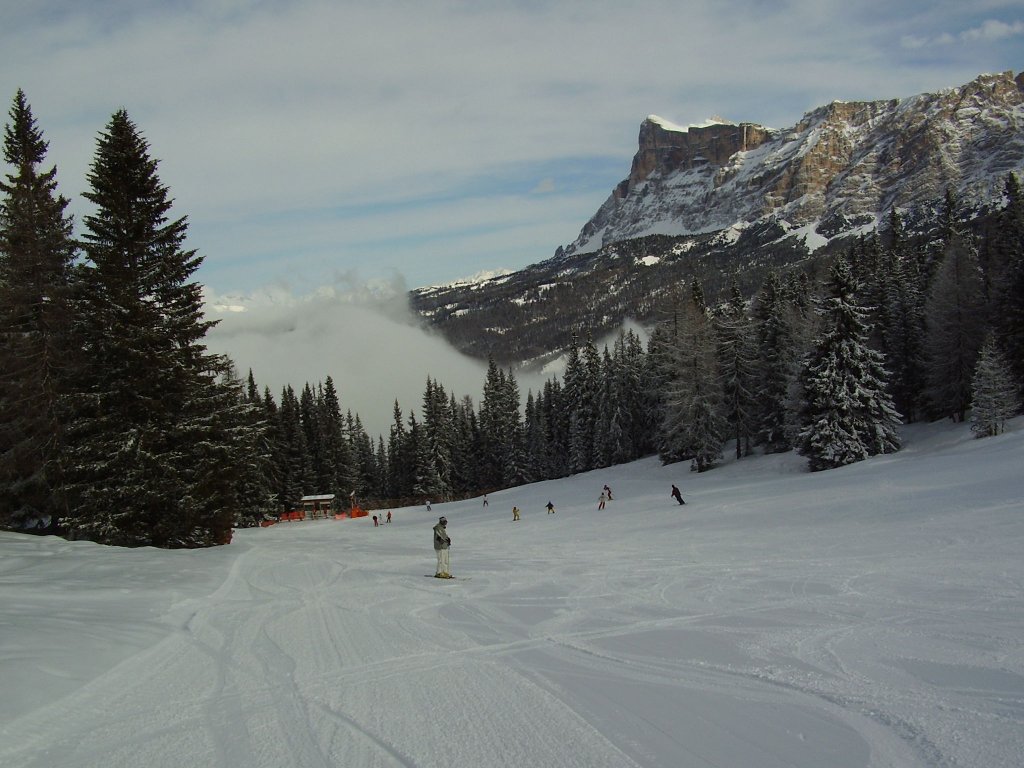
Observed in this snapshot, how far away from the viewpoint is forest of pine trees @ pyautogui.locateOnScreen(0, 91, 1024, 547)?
806 inches

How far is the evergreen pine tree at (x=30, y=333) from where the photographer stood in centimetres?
2017

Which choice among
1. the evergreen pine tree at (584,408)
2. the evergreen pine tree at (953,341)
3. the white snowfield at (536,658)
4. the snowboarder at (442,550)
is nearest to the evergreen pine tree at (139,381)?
the white snowfield at (536,658)

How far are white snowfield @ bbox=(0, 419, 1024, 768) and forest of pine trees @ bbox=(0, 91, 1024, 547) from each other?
16.0ft

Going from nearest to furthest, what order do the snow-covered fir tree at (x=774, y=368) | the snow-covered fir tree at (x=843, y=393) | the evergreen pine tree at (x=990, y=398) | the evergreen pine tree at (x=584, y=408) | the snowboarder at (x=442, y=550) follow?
the snowboarder at (x=442, y=550)
the evergreen pine tree at (x=990, y=398)
the snow-covered fir tree at (x=843, y=393)
the snow-covered fir tree at (x=774, y=368)
the evergreen pine tree at (x=584, y=408)

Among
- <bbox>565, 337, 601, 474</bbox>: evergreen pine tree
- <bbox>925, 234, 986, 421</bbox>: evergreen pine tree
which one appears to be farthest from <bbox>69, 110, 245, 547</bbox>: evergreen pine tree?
<bbox>565, 337, 601, 474</bbox>: evergreen pine tree

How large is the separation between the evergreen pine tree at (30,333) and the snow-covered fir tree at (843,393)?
3518 cm

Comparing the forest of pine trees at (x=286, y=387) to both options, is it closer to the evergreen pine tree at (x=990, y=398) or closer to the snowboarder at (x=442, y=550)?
the evergreen pine tree at (x=990, y=398)

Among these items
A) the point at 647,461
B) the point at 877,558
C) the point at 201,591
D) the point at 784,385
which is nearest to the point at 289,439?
the point at 647,461

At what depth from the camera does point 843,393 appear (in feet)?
117

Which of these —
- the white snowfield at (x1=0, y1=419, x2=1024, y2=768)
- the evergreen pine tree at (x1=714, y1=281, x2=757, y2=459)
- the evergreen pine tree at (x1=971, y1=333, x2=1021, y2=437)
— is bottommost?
the white snowfield at (x1=0, y1=419, x2=1024, y2=768)

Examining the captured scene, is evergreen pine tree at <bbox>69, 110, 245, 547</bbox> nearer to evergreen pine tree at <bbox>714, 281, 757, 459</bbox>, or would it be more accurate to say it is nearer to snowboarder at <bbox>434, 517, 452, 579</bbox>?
snowboarder at <bbox>434, 517, 452, 579</bbox>

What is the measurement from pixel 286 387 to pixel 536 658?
79707mm

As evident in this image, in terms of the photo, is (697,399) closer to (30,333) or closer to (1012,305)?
(1012,305)

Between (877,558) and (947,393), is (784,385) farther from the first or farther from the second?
(877,558)
